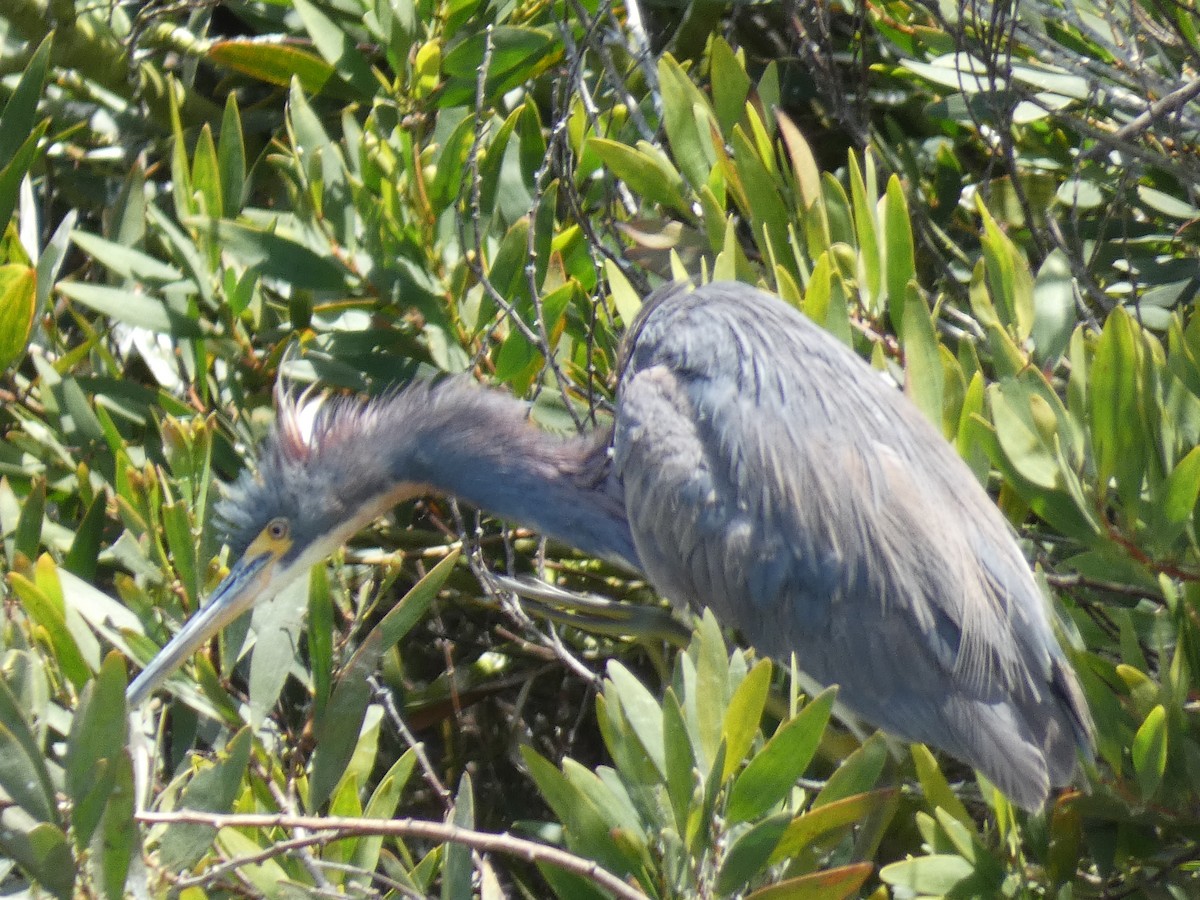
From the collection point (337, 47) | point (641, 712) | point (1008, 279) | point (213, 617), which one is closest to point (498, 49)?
point (337, 47)

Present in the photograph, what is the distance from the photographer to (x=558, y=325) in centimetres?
281

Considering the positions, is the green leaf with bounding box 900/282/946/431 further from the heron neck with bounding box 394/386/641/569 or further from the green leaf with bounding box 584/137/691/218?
the heron neck with bounding box 394/386/641/569

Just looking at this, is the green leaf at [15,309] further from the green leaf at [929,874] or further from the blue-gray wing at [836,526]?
the green leaf at [929,874]

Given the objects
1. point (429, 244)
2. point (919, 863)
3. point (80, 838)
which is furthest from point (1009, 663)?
point (80, 838)

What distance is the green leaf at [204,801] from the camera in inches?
72.7

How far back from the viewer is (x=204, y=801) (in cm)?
191

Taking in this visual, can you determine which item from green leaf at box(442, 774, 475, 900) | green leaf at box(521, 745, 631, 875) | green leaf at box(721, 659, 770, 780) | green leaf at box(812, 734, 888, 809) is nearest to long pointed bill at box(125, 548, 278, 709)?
green leaf at box(442, 774, 475, 900)

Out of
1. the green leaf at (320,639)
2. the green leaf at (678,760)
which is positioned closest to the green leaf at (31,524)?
the green leaf at (320,639)

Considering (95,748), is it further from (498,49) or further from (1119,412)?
(498,49)

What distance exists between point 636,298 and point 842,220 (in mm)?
481

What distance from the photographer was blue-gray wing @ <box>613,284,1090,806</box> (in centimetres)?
267

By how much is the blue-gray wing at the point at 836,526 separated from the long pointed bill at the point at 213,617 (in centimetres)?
78

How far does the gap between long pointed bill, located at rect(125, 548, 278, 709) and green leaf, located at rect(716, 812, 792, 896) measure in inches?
39.8

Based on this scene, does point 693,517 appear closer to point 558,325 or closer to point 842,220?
point 558,325
